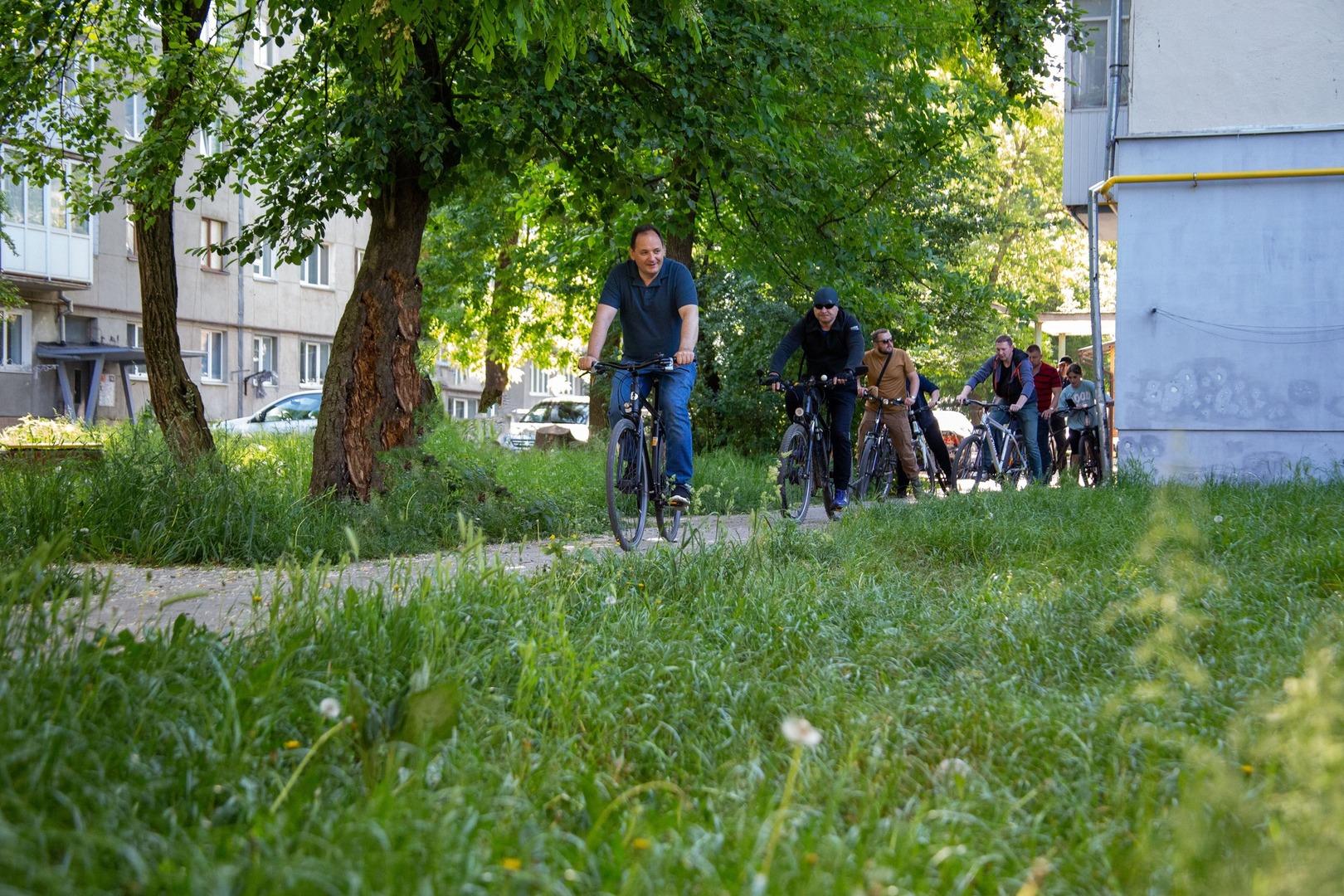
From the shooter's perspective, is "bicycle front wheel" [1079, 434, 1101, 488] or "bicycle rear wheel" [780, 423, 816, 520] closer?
"bicycle rear wheel" [780, 423, 816, 520]

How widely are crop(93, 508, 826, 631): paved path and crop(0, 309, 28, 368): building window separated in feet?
90.8

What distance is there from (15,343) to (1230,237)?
28811 millimetres

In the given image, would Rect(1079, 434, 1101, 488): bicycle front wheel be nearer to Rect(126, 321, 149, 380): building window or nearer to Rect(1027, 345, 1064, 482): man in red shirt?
Rect(1027, 345, 1064, 482): man in red shirt

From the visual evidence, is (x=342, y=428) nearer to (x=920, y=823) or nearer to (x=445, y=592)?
(x=445, y=592)

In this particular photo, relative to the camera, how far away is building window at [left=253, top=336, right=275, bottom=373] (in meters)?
40.1

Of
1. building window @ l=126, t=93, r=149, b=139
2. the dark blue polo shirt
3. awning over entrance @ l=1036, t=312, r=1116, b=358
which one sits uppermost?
building window @ l=126, t=93, r=149, b=139

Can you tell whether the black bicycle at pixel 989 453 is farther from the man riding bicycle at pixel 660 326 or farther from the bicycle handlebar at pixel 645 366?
the bicycle handlebar at pixel 645 366

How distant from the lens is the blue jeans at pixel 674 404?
8.27 m

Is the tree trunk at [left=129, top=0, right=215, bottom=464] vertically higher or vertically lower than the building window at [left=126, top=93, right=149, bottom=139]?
lower

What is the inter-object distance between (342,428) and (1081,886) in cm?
777

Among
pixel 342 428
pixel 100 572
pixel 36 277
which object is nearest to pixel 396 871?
pixel 100 572

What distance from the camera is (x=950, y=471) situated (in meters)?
14.3

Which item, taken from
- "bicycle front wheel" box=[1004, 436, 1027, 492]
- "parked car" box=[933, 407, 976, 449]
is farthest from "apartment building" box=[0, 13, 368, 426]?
"bicycle front wheel" box=[1004, 436, 1027, 492]

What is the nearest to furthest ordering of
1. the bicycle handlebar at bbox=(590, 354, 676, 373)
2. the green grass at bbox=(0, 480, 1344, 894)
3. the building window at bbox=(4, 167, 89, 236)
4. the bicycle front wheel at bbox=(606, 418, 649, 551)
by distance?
the green grass at bbox=(0, 480, 1344, 894), the bicycle front wheel at bbox=(606, 418, 649, 551), the bicycle handlebar at bbox=(590, 354, 676, 373), the building window at bbox=(4, 167, 89, 236)
